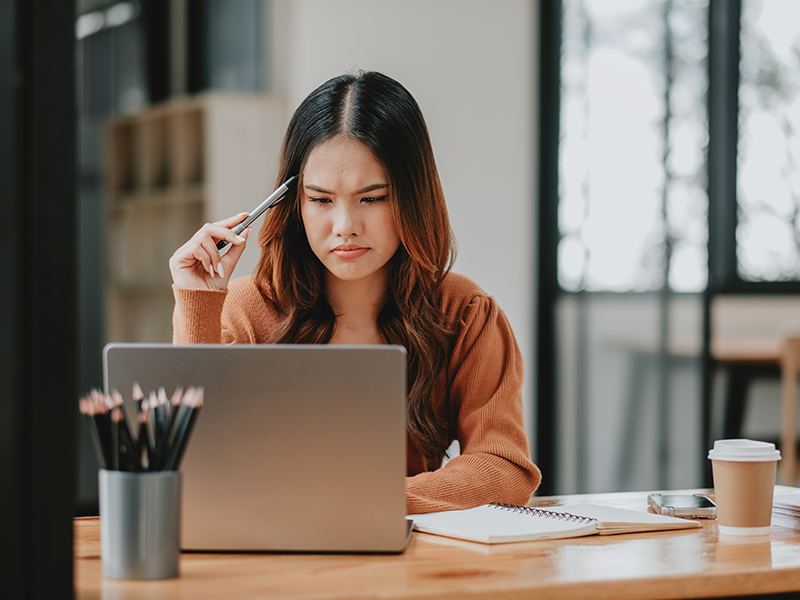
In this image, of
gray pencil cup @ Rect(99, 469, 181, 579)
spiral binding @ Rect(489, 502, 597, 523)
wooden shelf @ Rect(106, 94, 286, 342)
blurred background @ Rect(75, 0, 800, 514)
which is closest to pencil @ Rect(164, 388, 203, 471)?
gray pencil cup @ Rect(99, 469, 181, 579)

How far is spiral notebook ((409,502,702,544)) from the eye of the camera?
1.05m

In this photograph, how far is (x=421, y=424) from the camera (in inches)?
62.3

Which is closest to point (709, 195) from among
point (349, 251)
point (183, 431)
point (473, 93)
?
point (473, 93)

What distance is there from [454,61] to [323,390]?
3.00 m

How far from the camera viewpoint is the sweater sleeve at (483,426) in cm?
128

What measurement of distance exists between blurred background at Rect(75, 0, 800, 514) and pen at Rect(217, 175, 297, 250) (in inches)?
85.1

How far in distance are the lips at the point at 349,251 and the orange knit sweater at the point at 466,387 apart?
207mm

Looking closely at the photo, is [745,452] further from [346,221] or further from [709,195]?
[709,195]

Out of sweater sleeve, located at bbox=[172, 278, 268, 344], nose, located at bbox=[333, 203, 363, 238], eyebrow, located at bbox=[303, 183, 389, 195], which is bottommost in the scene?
sweater sleeve, located at bbox=[172, 278, 268, 344]

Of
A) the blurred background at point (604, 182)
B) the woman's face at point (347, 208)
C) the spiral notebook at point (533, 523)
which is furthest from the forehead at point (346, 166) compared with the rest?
the blurred background at point (604, 182)

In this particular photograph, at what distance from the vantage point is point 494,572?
0.91 metres

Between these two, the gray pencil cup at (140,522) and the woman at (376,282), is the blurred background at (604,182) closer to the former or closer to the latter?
the woman at (376,282)

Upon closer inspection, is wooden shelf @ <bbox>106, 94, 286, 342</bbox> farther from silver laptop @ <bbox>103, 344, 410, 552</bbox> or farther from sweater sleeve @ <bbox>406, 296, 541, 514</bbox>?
silver laptop @ <bbox>103, 344, 410, 552</bbox>

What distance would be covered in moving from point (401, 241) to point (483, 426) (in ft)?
1.12
